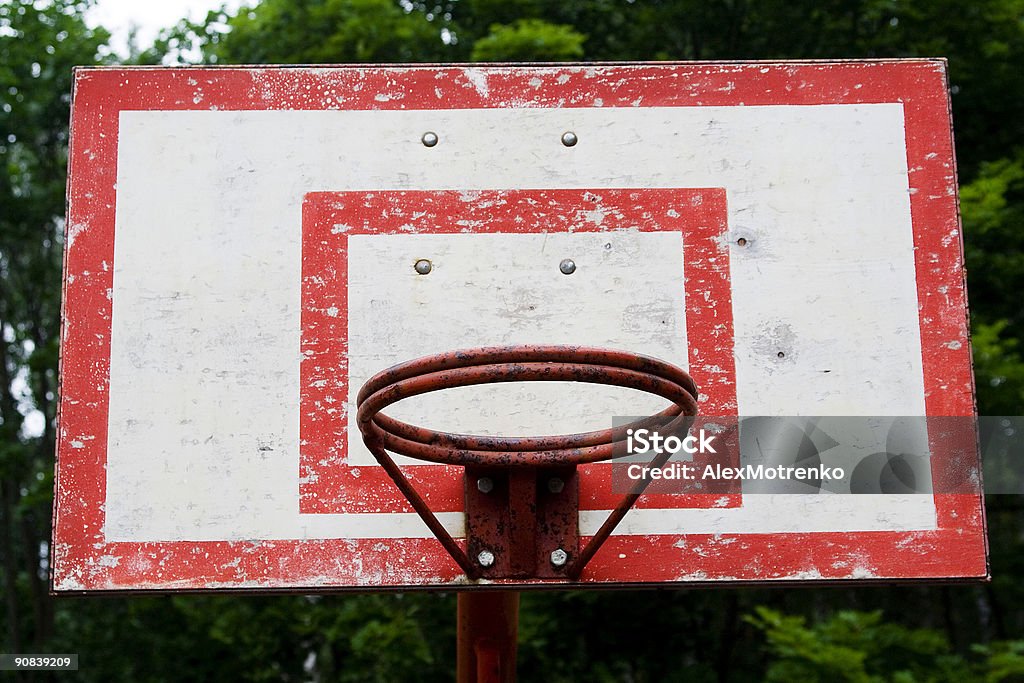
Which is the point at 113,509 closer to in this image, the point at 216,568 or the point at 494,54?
the point at 216,568

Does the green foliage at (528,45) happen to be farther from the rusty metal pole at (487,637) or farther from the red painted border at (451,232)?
the rusty metal pole at (487,637)

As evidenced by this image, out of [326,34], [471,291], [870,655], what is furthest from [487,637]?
[326,34]

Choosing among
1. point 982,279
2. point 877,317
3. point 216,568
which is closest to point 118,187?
point 216,568

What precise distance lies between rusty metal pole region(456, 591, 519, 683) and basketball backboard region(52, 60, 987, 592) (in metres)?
0.73

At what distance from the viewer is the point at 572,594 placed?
7.40 meters

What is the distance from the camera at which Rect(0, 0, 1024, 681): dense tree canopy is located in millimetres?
7184

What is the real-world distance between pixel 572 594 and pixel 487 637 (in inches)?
158

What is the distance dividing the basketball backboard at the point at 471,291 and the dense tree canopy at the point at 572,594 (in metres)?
3.99

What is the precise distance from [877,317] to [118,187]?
200cm

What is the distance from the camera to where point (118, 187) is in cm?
317
